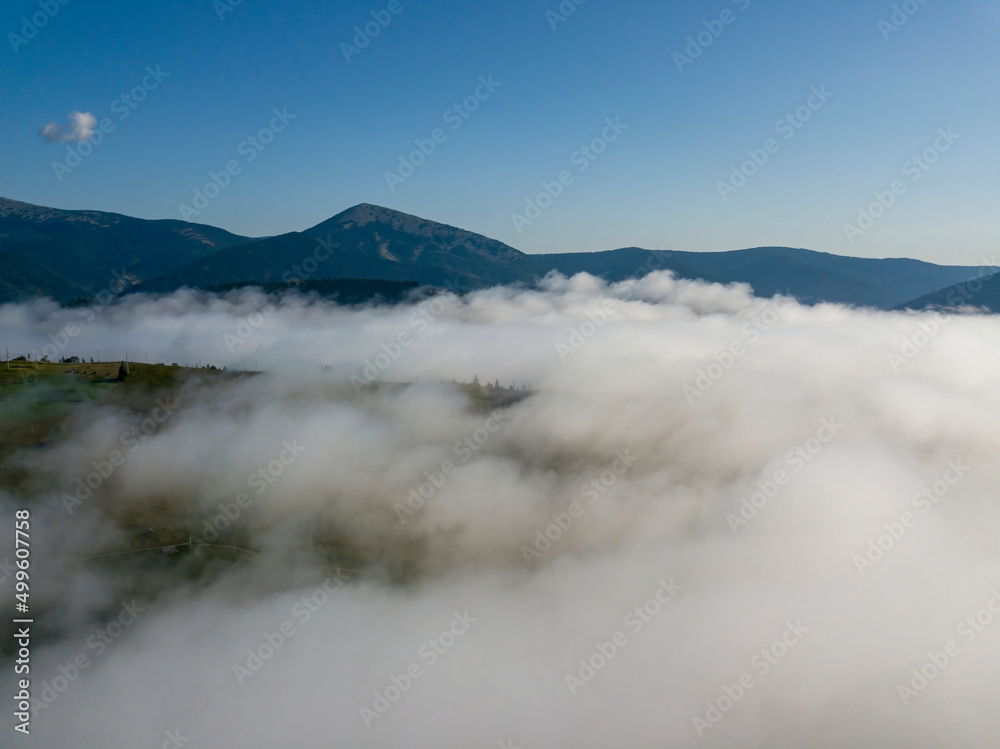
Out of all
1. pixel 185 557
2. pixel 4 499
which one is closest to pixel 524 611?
pixel 185 557

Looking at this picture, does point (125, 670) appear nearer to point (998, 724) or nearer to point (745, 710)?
point (745, 710)

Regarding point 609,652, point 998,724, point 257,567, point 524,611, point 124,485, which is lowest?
point 998,724

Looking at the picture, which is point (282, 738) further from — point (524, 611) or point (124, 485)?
point (124, 485)

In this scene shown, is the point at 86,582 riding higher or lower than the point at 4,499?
lower

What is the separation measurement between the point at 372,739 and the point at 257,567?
65159mm

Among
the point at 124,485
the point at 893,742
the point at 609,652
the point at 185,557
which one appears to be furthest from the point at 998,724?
the point at 124,485

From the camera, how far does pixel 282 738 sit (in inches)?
5443

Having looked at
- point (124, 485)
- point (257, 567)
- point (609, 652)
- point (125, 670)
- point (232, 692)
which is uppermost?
point (124, 485)

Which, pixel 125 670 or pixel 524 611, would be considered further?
pixel 524 611

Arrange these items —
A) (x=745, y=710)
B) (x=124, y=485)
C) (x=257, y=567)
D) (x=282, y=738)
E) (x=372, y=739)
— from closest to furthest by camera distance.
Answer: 1. (x=282, y=738)
2. (x=372, y=739)
3. (x=745, y=710)
4. (x=257, y=567)
5. (x=124, y=485)

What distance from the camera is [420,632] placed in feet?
544

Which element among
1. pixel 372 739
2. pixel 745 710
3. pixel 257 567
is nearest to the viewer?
pixel 372 739

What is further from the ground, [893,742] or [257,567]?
[257,567]

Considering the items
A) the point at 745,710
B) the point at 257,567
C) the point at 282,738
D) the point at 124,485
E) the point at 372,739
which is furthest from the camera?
the point at 124,485
